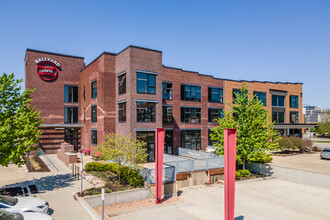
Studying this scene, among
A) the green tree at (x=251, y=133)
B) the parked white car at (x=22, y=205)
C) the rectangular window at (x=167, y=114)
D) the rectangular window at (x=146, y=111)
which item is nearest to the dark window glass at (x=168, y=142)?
the rectangular window at (x=167, y=114)

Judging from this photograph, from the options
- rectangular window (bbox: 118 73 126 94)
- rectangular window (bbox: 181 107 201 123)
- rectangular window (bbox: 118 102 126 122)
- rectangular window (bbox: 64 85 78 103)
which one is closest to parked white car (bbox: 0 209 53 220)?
rectangular window (bbox: 118 102 126 122)

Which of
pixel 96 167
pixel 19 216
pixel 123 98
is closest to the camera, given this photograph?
pixel 19 216

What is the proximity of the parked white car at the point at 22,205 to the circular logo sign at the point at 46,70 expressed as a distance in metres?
27.4

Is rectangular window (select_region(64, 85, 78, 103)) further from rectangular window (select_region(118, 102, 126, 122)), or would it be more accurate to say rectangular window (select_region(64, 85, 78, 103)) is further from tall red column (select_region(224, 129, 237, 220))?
tall red column (select_region(224, 129, 237, 220))

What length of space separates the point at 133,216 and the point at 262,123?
15845 millimetres

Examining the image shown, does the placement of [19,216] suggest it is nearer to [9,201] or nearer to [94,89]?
[9,201]

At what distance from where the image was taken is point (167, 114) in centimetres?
3388

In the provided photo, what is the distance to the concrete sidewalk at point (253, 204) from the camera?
14359 millimetres

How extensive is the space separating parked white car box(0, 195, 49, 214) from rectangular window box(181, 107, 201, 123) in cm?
2532

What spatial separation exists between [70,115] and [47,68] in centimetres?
789

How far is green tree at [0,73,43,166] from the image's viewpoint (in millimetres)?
14578

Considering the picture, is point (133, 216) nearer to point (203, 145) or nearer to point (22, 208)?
point (22, 208)

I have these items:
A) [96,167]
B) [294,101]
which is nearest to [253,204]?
[96,167]

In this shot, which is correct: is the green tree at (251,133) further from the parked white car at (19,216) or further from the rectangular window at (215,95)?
the parked white car at (19,216)
